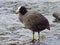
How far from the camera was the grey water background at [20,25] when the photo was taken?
8.22 metres

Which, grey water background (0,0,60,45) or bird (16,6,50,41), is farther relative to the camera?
grey water background (0,0,60,45)

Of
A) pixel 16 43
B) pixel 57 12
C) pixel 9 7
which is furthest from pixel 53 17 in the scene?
pixel 16 43

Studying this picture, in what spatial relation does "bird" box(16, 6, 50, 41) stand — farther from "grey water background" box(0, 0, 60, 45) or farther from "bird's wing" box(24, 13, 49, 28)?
"grey water background" box(0, 0, 60, 45)

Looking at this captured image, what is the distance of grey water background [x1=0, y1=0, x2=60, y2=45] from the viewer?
8219 millimetres

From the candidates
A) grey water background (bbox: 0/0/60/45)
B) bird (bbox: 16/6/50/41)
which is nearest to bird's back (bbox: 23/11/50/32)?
bird (bbox: 16/6/50/41)

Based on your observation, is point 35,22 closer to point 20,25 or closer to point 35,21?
point 35,21

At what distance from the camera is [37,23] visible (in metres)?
7.91

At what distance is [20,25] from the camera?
31.6 ft

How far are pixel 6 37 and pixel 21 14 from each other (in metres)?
0.74

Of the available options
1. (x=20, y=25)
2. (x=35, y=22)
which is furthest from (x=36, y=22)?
(x=20, y=25)

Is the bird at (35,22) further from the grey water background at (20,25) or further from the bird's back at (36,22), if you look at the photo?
the grey water background at (20,25)

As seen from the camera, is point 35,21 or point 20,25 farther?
point 20,25

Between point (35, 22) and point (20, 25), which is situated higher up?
point (35, 22)

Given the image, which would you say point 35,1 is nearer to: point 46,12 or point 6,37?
point 46,12
